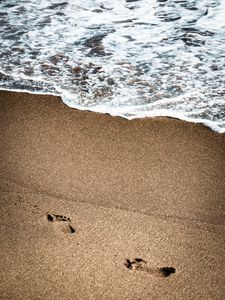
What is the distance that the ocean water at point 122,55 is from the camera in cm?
336

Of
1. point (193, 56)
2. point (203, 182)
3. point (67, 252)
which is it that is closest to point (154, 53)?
point (193, 56)

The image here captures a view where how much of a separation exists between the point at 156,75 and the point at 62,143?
4.04 feet

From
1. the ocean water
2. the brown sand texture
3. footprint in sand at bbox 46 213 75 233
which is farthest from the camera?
the ocean water

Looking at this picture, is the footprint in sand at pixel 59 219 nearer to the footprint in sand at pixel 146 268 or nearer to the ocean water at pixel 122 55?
the footprint in sand at pixel 146 268

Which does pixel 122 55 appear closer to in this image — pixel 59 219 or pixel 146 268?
pixel 59 219

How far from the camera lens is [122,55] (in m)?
4.05

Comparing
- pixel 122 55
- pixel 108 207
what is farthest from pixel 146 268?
pixel 122 55

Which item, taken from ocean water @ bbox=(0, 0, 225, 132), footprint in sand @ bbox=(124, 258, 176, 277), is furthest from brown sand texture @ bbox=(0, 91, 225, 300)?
ocean water @ bbox=(0, 0, 225, 132)

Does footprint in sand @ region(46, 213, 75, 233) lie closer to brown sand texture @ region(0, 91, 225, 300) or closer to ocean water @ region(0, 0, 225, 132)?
brown sand texture @ region(0, 91, 225, 300)

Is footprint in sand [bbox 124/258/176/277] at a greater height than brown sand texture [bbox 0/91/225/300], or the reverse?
brown sand texture [bbox 0/91/225/300]

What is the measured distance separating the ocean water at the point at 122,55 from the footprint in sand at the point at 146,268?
1.32 m

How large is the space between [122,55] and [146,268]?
2.50m

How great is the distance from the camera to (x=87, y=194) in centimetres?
246

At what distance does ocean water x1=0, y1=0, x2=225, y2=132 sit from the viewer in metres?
3.36
